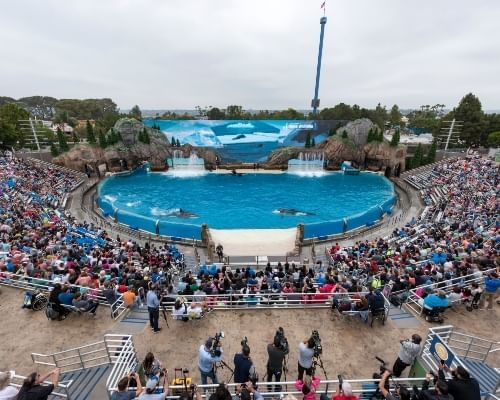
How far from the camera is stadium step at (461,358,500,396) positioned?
6.04 meters

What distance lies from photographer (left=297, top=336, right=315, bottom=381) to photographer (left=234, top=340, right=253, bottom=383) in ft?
4.04

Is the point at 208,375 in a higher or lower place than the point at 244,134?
lower

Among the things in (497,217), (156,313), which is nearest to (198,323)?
(156,313)

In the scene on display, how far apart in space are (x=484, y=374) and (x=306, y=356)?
427 centimetres

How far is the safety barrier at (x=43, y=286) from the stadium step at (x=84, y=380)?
6.72 ft

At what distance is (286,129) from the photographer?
52.2 meters

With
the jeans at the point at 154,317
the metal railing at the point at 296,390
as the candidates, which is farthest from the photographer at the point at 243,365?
the jeans at the point at 154,317

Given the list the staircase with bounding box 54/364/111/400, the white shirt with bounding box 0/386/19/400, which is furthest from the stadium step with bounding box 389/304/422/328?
the white shirt with bounding box 0/386/19/400

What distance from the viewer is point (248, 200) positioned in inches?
1319

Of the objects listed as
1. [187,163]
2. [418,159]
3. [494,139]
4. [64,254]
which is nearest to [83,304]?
[64,254]

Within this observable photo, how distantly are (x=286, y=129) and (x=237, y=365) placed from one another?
50.0 meters

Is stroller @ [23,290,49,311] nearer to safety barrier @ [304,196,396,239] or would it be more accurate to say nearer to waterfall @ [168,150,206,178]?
safety barrier @ [304,196,396,239]

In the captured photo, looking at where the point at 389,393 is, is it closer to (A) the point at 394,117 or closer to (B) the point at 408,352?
(B) the point at 408,352

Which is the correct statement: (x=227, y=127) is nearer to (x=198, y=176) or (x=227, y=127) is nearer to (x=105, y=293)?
(x=198, y=176)
